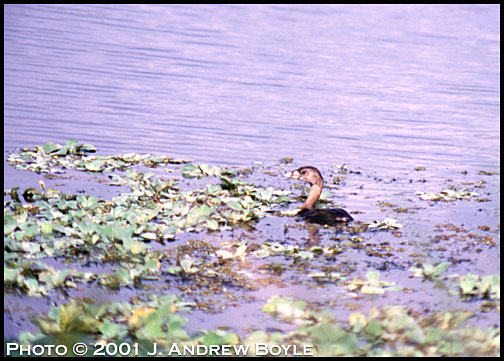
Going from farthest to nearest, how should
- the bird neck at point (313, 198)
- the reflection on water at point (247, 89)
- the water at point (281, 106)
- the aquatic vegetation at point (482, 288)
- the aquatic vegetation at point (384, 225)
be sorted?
the reflection on water at point (247, 89) < the water at point (281, 106) < the bird neck at point (313, 198) < the aquatic vegetation at point (384, 225) < the aquatic vegetation at point (482, 288)

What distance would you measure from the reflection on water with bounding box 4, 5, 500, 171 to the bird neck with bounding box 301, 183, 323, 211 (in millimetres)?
2038

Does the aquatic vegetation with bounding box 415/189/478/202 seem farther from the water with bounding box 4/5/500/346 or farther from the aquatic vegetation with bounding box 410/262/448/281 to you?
the aquatic vegetation with bounding box 410/262/448/281

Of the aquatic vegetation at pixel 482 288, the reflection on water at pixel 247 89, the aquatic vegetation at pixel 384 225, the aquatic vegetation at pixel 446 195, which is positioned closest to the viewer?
the aquatic vegetation at pixel 482 288

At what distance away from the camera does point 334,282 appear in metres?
7.73

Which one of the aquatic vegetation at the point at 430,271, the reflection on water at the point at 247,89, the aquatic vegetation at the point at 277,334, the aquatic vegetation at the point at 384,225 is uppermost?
the reflection on water at the point at 247,89

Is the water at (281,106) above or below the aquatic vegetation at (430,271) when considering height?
above

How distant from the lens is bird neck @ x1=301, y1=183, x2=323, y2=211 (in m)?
10.3

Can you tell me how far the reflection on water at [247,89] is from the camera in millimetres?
14602

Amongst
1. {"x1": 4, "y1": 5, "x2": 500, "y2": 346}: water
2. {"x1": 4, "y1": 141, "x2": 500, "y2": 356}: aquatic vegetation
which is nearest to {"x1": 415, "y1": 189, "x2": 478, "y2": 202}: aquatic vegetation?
{"x1": 4, "y1": 5, "x2": 500, "y2": 346}: water

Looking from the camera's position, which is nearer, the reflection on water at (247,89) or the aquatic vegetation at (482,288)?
the aquatic vegetation at (482,288)

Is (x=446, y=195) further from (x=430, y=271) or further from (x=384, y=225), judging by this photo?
(x=430, y=271)

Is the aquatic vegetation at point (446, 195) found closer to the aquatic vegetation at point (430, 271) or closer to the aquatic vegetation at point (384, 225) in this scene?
the aquatic vegetation at point (384, 225)

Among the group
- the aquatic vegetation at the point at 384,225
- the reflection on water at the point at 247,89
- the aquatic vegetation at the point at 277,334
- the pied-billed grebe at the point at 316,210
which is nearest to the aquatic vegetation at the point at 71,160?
the reflection on water at the point at 247,89

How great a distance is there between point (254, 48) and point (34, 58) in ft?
25.8
